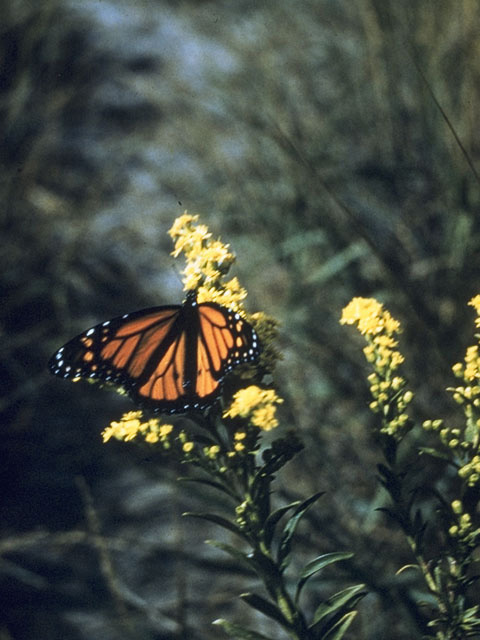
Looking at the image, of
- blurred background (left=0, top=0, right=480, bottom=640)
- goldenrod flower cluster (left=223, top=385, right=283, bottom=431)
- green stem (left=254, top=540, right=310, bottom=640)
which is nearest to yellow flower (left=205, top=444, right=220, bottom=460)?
goldenrod flower cluster (left=223, top=385, right=283, bottom=431)

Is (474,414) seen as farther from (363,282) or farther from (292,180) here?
(292,180)

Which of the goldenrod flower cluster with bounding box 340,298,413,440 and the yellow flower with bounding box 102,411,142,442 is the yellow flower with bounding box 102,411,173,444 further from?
the goldenrod flower cluster with bounding box 340,298,413,440

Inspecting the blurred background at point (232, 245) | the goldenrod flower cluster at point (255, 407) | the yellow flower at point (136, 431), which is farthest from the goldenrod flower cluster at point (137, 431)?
the blurred background at point (232, 245)

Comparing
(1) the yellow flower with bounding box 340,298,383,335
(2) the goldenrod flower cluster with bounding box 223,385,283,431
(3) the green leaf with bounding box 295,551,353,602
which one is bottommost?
(3) the green leaf with bounding box 295,551,353,602

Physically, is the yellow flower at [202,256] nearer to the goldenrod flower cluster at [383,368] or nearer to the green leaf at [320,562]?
the goldenrod flower cluster at [383,368]

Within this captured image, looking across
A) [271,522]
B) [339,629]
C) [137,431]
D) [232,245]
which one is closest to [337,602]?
[339,629]

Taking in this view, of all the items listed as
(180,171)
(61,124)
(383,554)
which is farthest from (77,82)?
(383,554)
